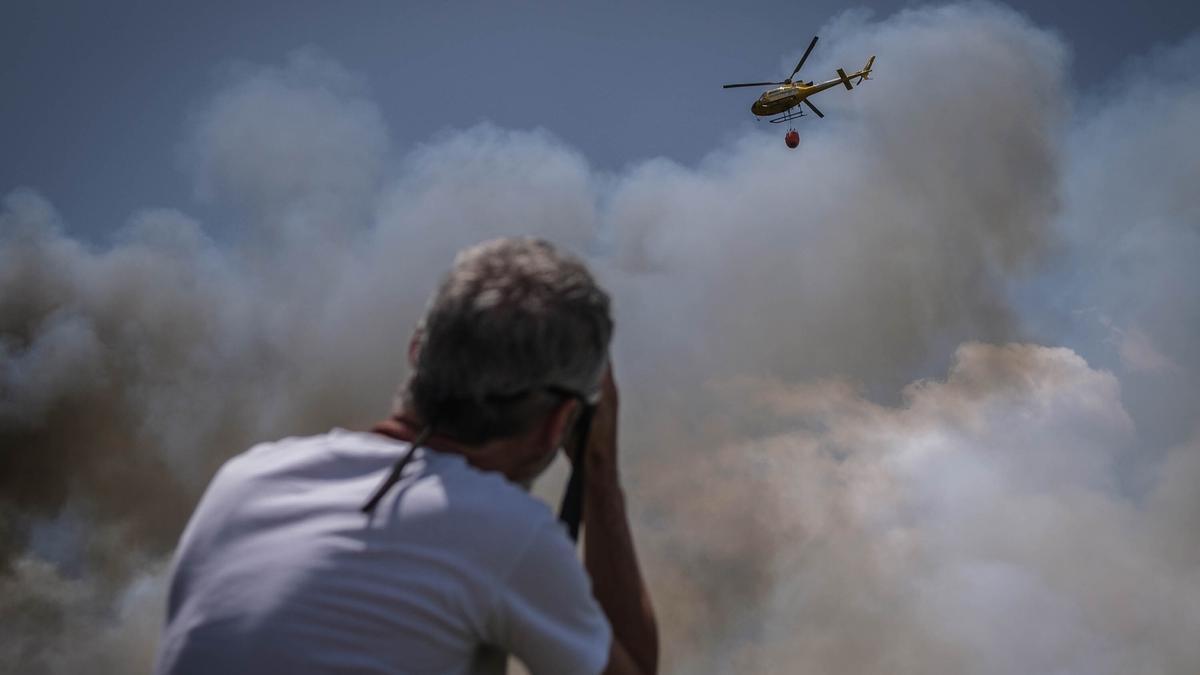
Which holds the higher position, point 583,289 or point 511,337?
point 583,289

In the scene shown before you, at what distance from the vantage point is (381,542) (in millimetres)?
3336

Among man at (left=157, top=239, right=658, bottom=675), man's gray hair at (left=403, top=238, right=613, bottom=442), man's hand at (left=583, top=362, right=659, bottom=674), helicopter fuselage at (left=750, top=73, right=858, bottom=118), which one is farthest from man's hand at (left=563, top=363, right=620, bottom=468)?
helicopter fuselage at (left=750, top=73, right=858, bottom=118)

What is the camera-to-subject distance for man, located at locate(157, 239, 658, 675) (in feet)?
10.8

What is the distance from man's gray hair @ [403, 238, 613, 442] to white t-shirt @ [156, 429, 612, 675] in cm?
27

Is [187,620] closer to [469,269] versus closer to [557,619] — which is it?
[557,619]

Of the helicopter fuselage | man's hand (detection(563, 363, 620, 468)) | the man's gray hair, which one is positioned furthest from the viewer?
the helicopter fuselage

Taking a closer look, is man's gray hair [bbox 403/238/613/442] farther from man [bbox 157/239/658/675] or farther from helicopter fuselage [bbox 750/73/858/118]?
helicopter fuselage [bbox 750/73/858/118]

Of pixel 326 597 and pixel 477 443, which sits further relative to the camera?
pixel 477 443

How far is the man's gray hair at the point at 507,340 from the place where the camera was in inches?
139

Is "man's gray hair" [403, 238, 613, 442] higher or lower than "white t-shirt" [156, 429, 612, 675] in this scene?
higher

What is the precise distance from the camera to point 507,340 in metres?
3.51

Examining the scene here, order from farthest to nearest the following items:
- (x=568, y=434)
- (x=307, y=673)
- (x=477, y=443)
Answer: (x=568, y=434) < (x=477, y=443) < (x=307, y=673)

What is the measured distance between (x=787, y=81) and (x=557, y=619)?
242 feet

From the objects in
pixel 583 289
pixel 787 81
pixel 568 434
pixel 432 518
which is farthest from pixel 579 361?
pixel 787 81
